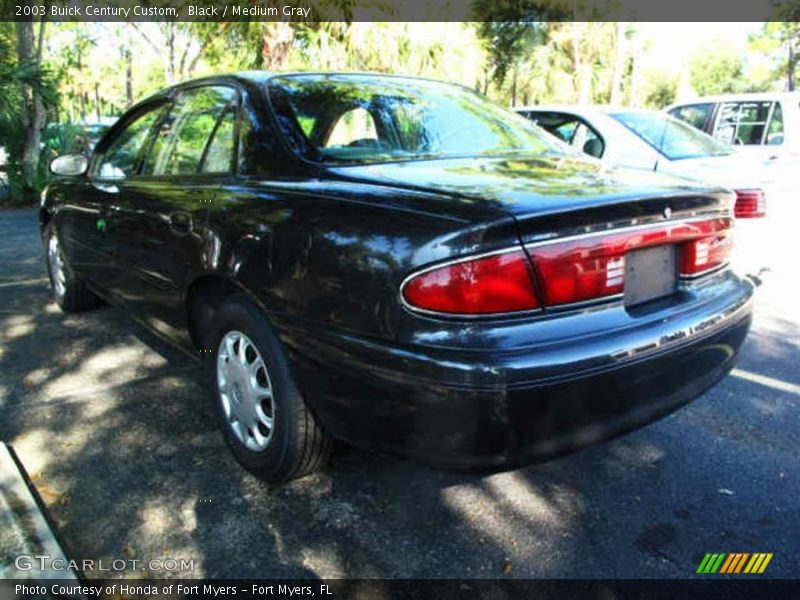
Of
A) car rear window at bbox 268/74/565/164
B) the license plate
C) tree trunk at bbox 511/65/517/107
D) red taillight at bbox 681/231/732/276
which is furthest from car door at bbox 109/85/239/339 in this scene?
tree trunk at bbox 511/65/517/107

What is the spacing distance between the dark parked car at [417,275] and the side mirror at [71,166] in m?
1.15

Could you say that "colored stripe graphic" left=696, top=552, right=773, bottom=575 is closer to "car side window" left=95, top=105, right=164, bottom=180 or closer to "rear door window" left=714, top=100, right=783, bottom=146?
"car side window" left=95, top=105, right=164, bottom=180

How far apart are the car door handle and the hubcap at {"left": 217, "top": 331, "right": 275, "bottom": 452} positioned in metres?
0.50

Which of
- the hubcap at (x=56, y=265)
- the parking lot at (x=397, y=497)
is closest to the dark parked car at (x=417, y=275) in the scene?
the parking lot at (x=397, y=497)

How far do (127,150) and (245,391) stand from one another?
1926mm

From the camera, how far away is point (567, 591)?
6.98 ft

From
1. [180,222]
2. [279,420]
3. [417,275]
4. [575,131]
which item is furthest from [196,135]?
[575,131]

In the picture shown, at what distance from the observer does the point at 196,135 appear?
10.5 feet

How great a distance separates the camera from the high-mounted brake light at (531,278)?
1900mm

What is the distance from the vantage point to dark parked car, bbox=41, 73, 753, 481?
1.91m

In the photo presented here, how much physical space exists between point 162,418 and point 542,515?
5.97 ft

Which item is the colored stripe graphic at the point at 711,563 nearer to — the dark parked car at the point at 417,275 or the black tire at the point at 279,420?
the dark parked car at the point at 417,275

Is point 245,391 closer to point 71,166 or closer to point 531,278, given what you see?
point 531,278

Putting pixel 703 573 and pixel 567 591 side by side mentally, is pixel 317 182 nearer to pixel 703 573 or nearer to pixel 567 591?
pixel 567 591
